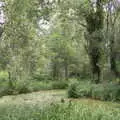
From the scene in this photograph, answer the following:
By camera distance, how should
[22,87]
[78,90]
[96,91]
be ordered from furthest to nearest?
[22,87], [78,90], [96,91]

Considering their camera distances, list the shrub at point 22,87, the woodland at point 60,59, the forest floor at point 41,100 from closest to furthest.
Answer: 1. the woodland at point 60,59
2. the forest floor at point 41,100
3. the shrub at point 22,87

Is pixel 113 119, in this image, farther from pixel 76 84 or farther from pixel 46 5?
pixel 76 84

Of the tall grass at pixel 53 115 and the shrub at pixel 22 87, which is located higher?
the tall grass at pixel 53 115

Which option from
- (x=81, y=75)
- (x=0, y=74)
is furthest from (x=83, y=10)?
(x=81, y=75)

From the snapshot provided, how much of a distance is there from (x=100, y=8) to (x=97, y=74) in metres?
5.13

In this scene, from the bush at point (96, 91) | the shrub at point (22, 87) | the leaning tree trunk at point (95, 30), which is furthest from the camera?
the leaning tree trunk at point (95, 30)

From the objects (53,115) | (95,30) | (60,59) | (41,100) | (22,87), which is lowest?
(22,87)

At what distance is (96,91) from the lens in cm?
1791

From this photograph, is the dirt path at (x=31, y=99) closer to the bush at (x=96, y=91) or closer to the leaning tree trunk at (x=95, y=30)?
the bush at (x=96, y=91)

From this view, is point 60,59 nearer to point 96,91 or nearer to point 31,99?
point 96,91

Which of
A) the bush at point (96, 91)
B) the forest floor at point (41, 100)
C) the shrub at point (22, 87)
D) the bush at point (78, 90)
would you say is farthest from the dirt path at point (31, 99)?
the shrub at point (22, 87)

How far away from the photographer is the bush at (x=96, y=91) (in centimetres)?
1650

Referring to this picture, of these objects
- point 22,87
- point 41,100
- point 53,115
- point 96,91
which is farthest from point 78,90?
point 53,115

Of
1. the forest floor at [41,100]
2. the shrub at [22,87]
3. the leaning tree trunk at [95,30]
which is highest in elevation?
the leaning tree trunk at [95,30]
